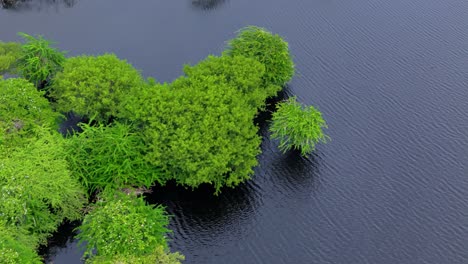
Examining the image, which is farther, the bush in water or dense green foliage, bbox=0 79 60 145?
dense green foliage, bbox=0 79 60 145

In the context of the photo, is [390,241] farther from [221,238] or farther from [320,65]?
[320,65]

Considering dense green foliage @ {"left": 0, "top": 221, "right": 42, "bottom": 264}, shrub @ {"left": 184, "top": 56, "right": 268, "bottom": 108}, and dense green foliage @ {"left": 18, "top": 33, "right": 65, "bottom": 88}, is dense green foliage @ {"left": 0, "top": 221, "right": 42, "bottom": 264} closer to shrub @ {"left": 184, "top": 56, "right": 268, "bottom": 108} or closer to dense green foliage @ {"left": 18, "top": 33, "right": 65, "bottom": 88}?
dense green foliage @ {"left": 18, "top": 33, "right": 65, "bottom": 88}

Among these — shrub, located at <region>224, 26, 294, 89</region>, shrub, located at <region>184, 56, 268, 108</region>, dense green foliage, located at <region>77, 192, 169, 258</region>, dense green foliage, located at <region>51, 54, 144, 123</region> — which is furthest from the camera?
shrub, located at <region>224, 26, 294, 89</region>

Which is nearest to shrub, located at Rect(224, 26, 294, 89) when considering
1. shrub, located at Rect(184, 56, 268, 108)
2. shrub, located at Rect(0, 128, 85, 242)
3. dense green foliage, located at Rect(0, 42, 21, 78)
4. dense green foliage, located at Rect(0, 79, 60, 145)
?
shrub, located at Rect(184, 56, 268, 108)

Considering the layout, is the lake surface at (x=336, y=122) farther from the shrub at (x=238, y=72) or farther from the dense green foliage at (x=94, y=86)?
the dense green foliage at (x=94, y=86)

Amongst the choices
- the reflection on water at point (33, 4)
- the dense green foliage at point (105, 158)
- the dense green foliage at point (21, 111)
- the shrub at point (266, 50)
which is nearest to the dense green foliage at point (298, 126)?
the shrub at point (266, 50)

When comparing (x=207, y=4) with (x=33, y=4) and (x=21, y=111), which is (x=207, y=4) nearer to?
(x=33, y=4)

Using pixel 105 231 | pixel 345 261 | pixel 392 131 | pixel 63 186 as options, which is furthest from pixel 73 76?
pixel 392 131
